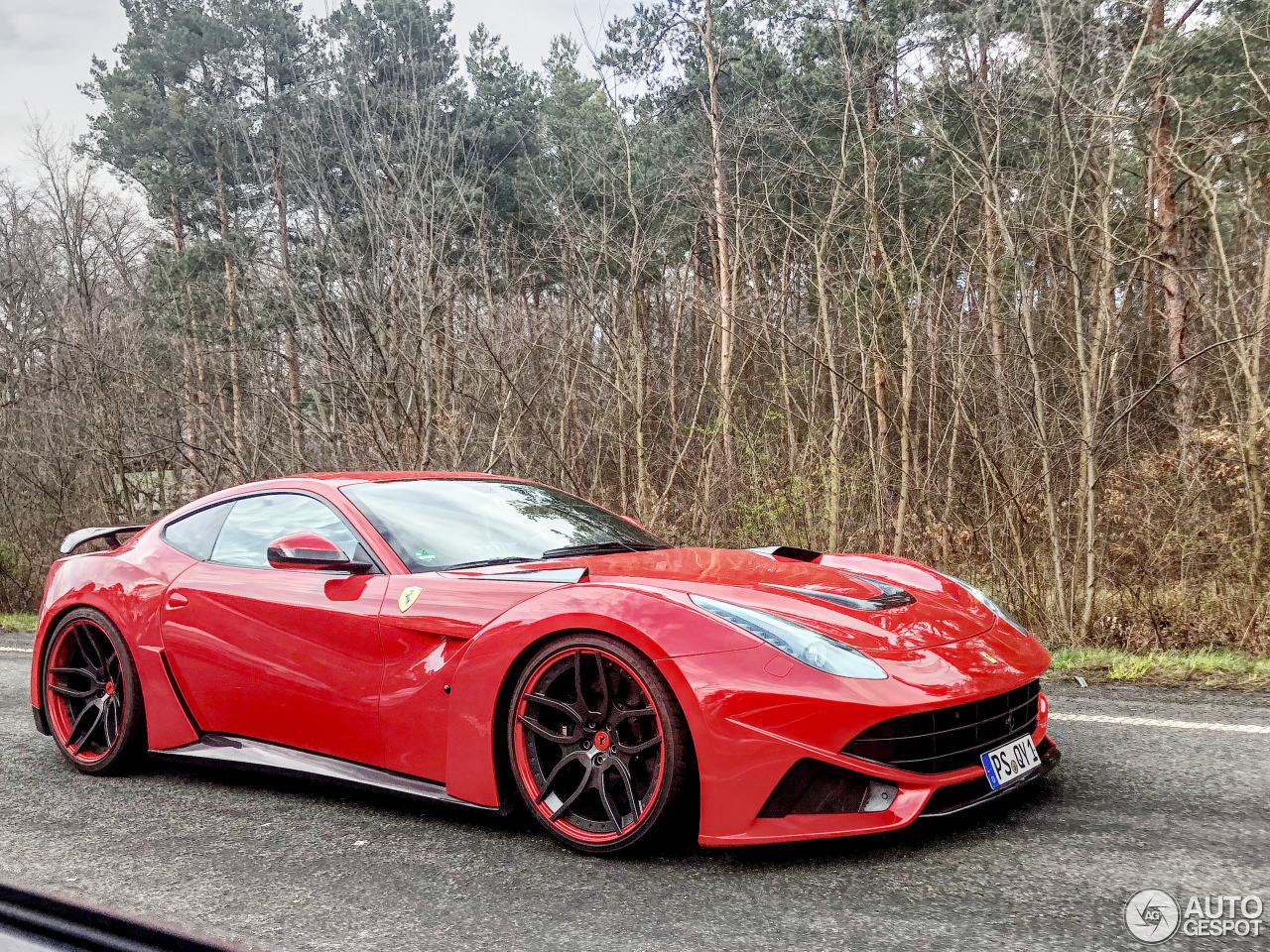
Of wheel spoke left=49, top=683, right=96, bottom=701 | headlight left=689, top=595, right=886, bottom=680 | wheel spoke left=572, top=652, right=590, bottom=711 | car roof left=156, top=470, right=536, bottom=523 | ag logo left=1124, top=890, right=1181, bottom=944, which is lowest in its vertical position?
wheel spoke left=49, top=683, right=96, bottom=701

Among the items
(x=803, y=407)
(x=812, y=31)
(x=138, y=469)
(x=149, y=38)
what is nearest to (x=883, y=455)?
(x=803, y=407)

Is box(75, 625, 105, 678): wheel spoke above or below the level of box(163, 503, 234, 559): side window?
Result: below

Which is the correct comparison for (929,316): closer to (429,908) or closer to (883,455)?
(883,455)

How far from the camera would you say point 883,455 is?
341 inches

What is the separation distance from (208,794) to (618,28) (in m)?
22.7

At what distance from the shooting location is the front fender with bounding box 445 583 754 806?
10.4 ft

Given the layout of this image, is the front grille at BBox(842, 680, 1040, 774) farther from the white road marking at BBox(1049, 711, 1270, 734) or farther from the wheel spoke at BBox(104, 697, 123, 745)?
the wheel spoke at BBox(104, 697, 123, 745)

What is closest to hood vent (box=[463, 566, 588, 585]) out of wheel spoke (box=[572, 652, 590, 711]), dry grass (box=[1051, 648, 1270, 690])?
wheel spoke (box=[572, 652, 590, 711])

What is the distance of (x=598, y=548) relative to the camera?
436 centimetres

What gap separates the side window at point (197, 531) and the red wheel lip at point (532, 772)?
1.97 m

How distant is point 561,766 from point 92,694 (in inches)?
106

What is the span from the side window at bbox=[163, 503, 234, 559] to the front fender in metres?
1.76

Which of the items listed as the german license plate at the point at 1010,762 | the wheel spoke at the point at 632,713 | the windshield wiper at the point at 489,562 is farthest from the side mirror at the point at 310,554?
the german license plate at the point at 1010,762

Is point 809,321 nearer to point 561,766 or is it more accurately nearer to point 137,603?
point 137,603
